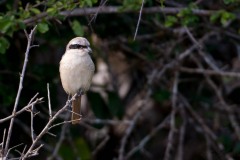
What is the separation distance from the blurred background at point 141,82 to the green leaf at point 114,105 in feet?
0.03

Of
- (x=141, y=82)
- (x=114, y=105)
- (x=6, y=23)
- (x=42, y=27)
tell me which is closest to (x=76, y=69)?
(x=42, y=27)

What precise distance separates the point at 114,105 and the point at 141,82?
0.91m

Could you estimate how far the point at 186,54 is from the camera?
21.2 ft

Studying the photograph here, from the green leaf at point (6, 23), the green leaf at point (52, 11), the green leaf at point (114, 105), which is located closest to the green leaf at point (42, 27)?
the green leaf at point (52, 11)

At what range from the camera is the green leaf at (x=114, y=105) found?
674 cm

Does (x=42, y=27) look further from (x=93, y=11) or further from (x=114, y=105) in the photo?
(x=114, y=105)

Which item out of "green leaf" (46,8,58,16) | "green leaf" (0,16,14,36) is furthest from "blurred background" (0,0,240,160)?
"green leaf" (0,16,14,36)

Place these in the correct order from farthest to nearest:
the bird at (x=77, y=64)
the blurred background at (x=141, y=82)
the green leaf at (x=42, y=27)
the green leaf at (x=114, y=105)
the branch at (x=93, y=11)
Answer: the green leaf at (x=114, y=105) < the blurred background at (x=141, y=82) < the branch at (x=93, y=11) < the green leaf at (x=42, y=27) < the bird at (x=77, y=64)

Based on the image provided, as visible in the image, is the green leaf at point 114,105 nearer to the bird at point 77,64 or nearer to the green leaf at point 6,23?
the bird at point 77,64

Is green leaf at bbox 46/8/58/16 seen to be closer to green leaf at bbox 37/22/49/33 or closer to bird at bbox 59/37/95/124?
green leaf at bbox 37/22/49/33

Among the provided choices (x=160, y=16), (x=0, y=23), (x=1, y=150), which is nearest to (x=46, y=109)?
(x=160, y=16)

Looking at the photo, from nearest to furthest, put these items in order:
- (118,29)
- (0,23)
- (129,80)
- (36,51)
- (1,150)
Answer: (1,150)
(0,23)
(118,29)
(36,51)
(129,80)

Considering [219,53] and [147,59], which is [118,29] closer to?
[147,59]

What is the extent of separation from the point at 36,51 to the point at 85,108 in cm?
121
